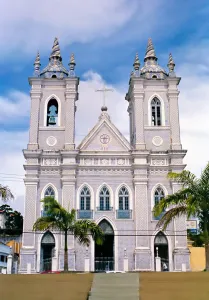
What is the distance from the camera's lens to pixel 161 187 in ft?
106

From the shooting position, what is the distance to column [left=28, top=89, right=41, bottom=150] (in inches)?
1300

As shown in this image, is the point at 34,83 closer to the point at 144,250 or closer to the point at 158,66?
the point at 158,66

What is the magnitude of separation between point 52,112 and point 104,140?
189 inches

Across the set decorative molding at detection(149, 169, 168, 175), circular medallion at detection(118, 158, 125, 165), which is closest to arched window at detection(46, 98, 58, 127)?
circular medallion at detection(118, 158, 125, 165)

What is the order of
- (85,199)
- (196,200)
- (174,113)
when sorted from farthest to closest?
(174,113) < (85,199) < (196,200)

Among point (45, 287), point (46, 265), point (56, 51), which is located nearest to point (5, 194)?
point (45, 287)

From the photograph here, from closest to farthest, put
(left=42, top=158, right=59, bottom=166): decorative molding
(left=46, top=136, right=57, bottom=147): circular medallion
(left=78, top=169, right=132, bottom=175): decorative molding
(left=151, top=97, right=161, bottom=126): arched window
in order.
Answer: (left=78, top=169, right=132, bottom=175): decorative molding < (left=42, top=158, right=59, bottom=166): decorative molding < (left=46, top=136, right=57, bottom=147): circular medallion < (left=151, top=97, right=161, bottom=126): arched window

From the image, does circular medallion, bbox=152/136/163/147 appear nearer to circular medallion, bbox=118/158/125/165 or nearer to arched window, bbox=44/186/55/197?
circular medallion, bbox=118/158/125/165

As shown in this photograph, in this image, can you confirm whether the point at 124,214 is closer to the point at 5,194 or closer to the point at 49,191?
the point at 49,191

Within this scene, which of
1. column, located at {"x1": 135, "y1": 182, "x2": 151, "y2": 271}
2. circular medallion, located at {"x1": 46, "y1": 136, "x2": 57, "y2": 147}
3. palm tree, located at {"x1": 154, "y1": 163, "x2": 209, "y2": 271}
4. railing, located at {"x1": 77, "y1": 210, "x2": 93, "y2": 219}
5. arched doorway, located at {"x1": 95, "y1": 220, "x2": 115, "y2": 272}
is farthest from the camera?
circular medallion, located at {"x1": 46, "y1": 136, "x2": 57, "y2": 147}

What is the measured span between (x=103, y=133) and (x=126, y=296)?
21.3 m

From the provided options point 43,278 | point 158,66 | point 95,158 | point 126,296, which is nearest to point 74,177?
point 95,158

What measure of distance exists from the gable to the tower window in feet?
9.75

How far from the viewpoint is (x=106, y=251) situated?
1227 inches
